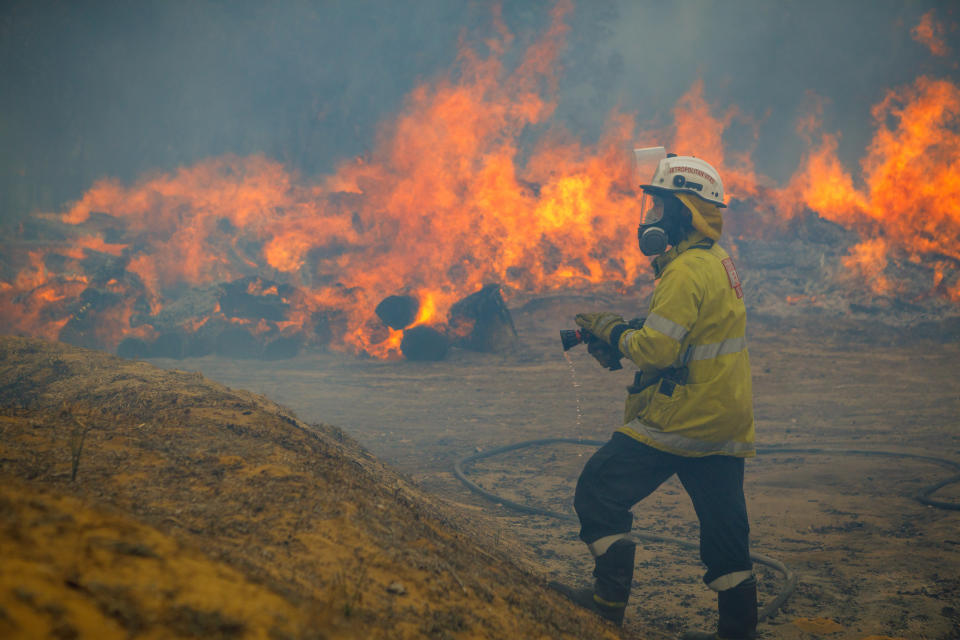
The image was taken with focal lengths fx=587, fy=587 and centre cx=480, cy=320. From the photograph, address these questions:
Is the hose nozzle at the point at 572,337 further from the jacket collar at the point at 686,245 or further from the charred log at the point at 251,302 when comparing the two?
the charred log at the point at 251,302

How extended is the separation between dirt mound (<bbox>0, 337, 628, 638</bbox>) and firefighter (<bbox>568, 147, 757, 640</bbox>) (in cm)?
56

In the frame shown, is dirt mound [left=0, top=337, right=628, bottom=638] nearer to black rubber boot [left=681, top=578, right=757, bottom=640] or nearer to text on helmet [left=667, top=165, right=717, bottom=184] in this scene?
black rubber boot [left=681, top=578, right=757, bottom=640]

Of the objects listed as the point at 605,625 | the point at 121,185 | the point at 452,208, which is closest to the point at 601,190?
the point at 452,208

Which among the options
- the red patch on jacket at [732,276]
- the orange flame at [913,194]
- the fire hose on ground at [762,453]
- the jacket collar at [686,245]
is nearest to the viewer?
the red patch on jacket at [732,276]

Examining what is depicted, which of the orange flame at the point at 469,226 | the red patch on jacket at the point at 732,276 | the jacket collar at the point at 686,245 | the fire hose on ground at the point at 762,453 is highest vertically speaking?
the orange flame at the point at 469,226

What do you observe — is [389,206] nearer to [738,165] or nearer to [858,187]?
[738,165]

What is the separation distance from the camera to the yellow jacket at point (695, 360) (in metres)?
3.27

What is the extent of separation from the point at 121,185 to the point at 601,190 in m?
26.2

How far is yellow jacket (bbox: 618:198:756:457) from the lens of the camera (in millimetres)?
3266

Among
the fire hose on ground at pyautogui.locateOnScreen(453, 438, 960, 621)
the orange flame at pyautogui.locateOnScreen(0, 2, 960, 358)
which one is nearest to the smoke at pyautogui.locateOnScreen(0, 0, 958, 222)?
the orange flame at pyautogui.locateOnScreen(0, 2, 960, 358)

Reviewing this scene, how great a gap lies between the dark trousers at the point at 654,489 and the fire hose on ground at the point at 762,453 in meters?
1.23

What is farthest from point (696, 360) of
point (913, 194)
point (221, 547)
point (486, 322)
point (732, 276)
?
point (913, 194)

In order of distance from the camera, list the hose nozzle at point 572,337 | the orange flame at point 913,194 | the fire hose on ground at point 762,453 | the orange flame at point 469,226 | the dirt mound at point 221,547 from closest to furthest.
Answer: the dirt mound at point 221,547 → the hose nozzle at point 572,337 → the fire hose on ground at point 762,453 → the orange flame at point 913,194 → the orange flame at point 469,226

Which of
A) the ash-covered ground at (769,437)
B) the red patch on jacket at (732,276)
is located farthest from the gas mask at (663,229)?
the ash-covered ground at (769,437)
